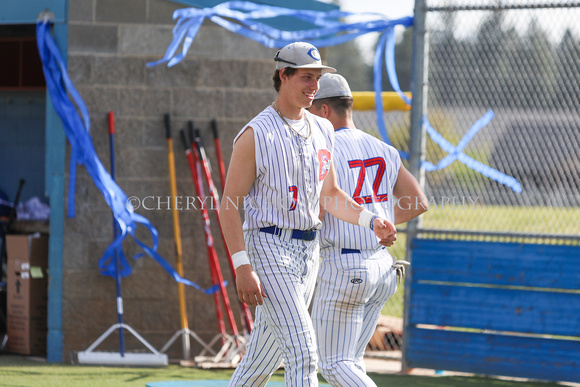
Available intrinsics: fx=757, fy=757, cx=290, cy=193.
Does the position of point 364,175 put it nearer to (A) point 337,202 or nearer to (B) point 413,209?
(A) point 337,202

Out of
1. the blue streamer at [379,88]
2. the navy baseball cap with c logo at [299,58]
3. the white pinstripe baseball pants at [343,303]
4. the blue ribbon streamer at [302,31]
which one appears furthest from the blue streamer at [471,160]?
the navy baseball cap with c logo at [299,58]

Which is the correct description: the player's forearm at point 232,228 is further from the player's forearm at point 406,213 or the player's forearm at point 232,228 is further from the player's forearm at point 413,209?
the player's forearm at point 406,213

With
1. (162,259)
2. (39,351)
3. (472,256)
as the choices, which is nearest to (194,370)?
(162,259)

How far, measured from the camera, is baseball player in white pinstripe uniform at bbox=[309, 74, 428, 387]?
348 cm

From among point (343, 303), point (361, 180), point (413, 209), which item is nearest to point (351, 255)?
point (343, 303)

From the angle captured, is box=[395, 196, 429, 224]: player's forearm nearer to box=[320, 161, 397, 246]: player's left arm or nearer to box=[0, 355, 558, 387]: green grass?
box=[320, 161, 397, 246]: player's left arm

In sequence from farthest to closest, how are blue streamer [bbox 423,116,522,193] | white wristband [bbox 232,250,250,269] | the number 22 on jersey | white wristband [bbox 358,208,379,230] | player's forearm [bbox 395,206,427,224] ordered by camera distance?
blue streamer [bbox 423,116,522,193] < player's forearm [bbox 395,206,427,224] < the number 22 on jersey < white wristband [bbox 358,208,379,230] < white wristband [bbox 232,250,250,269]

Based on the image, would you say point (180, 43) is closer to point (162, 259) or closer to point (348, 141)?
point (162, 259)

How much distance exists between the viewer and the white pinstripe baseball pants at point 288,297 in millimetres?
3023

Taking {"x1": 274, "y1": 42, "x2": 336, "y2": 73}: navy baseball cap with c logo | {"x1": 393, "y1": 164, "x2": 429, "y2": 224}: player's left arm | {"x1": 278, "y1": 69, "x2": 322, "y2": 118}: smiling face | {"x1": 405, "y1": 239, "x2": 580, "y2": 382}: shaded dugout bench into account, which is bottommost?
{"x1": 405, "y1": 239, "x2": 580, "y2": 382}: shaded dugout bench

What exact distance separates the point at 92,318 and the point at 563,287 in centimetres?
364

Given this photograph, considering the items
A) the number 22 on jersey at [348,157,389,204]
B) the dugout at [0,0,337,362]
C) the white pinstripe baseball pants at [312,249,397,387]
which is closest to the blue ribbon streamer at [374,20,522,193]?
the dugout at [0,0,337,362]

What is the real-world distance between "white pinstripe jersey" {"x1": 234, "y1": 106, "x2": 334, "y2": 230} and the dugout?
10.1 ft

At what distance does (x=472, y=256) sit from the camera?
226 inches
